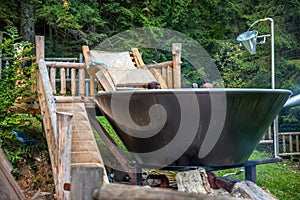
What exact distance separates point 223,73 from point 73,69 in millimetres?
6954

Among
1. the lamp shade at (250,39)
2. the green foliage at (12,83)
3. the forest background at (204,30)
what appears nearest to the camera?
the green foliage at (12,83)

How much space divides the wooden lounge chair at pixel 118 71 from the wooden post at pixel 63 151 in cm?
154

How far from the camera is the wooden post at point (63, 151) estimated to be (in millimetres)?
3412

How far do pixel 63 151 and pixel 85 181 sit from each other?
2.10 m

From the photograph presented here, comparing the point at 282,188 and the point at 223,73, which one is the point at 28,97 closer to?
the point at 282,188

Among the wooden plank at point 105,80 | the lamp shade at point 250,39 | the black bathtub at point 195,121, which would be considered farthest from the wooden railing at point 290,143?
the wooden plank at point 105,80

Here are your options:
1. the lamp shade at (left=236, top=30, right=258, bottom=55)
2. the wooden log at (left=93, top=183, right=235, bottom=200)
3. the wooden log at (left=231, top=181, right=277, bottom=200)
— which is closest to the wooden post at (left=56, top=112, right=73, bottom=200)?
the wooden log at (left=231, top=181, right=277, bottom=200)

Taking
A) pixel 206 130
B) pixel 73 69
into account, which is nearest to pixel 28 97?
pixel 73 69

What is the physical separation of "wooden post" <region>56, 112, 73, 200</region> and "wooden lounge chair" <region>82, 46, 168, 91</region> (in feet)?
5.07

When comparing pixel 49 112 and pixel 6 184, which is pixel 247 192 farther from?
pixel 6 184

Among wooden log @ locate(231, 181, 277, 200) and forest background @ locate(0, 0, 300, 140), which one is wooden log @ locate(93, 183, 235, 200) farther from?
forest background @ locate(0, 0, 300, 140)

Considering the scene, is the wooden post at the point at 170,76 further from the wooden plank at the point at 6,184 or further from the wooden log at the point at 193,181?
the wooden plank at the point at 6,184

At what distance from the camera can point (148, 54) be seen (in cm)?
1100

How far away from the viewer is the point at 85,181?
4.68 ft
